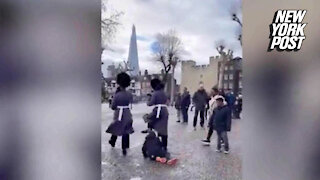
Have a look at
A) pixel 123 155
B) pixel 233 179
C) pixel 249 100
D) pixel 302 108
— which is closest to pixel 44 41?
pixel 123 155

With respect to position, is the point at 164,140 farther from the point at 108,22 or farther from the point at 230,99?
the point at 108,22

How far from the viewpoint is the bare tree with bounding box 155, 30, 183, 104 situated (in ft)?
8.73

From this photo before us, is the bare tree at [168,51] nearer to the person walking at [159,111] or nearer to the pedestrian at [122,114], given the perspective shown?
the person walking at [159,111]

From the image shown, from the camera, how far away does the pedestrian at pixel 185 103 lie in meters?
2.72

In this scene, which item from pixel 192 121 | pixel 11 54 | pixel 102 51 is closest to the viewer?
pixel 11 54

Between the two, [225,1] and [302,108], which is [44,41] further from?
[302,108]

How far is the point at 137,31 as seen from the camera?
104 inches

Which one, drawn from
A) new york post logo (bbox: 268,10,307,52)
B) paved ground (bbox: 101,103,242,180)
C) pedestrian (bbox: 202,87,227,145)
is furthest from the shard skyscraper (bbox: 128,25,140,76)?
new york post logo (bbox: 268,10,307,52)

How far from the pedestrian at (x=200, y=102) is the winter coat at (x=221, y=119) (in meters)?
0.10

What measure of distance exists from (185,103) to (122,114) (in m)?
0.57

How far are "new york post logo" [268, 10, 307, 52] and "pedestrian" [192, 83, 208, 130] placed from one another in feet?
2.35

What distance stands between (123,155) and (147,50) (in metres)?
0.93

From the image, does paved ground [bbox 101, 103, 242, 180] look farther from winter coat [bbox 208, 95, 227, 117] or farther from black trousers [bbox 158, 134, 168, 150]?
winter coat [bbox 208, 95, 227, 117]

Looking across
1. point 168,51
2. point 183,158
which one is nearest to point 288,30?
point 168,51
